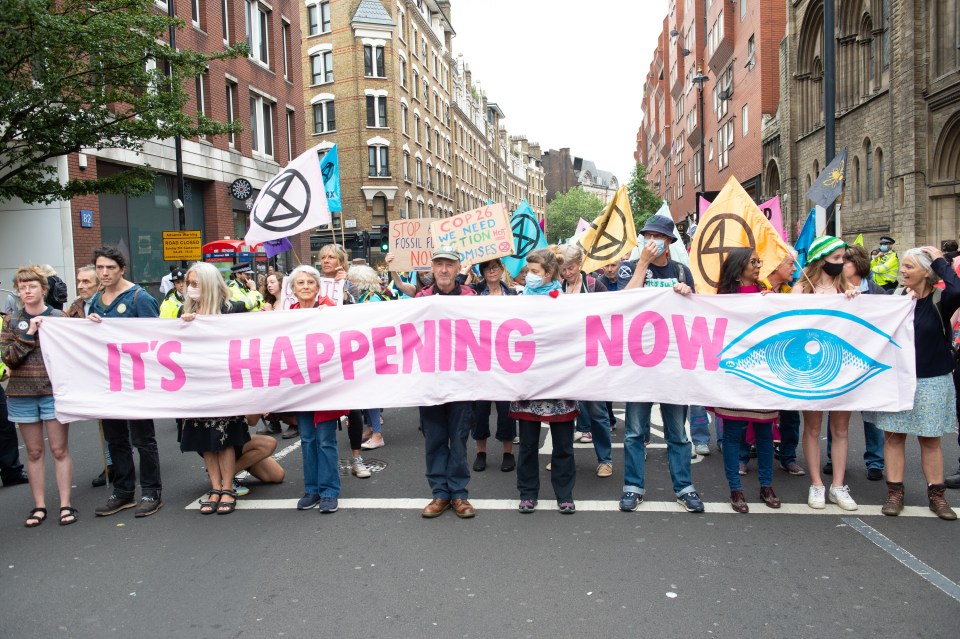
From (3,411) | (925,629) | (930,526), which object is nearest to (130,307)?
(3,411)

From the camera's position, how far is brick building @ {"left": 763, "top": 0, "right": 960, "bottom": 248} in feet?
61.8

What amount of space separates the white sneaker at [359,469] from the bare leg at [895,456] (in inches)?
160

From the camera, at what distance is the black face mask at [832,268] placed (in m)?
5.48

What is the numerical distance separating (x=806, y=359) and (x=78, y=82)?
36.7 ft

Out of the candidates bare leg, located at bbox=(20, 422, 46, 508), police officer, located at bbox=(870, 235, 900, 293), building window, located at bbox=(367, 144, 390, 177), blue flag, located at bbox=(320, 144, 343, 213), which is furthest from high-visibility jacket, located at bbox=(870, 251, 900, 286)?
building window, located at bbox=(367, 144, 390, 177)

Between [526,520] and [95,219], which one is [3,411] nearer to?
[526,520]

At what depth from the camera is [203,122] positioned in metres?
14.4

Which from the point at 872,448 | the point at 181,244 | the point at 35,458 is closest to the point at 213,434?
the point at 35,458

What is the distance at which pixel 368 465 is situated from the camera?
6.82m

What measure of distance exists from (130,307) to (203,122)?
977 centimetres

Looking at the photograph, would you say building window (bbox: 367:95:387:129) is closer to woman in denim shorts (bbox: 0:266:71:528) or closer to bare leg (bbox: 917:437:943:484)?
woman in denim shorts (bbox: 0:266:71:528)

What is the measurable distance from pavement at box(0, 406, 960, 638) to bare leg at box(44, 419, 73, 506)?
0.25 m

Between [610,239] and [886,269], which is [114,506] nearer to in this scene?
[610,239]

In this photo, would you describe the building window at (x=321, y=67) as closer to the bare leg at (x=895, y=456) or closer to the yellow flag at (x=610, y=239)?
the yellow flag at (x=610, y=239)
